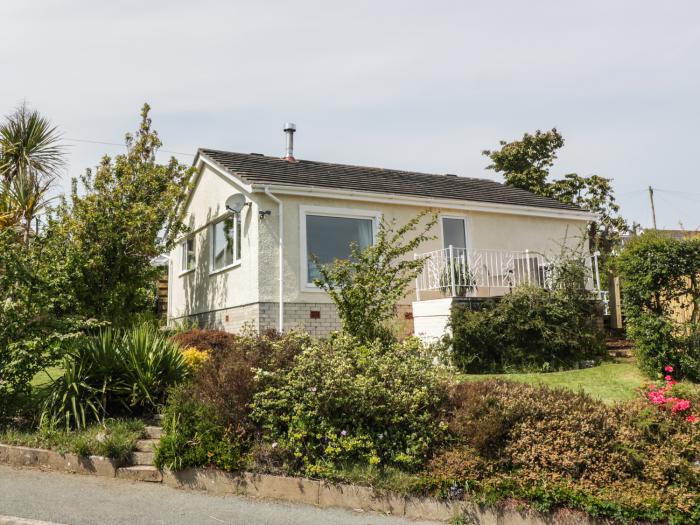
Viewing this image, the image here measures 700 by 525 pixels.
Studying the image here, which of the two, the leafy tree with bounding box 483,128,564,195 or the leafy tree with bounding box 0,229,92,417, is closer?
the leafy tree with bounding box 0,229,92,417

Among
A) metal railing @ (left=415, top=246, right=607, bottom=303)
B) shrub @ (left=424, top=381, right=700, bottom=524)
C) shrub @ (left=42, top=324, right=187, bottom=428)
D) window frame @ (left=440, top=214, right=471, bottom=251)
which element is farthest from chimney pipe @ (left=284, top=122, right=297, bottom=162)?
shrub @ (left=424, top=381, right=700, bottom=524)

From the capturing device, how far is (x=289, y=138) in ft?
58.5

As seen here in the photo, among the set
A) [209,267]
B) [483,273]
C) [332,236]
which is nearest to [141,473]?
[332,236]

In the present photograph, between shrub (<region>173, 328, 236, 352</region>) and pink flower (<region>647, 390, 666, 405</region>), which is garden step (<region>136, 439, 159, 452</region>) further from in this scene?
pink flower (<region>647, 390, 666, 405</region>)

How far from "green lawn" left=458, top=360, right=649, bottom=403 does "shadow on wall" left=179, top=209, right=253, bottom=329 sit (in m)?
6.90

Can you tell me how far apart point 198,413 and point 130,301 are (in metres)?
8.70

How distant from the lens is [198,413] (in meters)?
6.98

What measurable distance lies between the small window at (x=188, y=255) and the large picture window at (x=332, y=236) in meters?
5.37

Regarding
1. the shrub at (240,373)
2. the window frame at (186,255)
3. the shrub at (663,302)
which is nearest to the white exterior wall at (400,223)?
the window frame at (186,255)

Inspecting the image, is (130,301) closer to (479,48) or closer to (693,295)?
(479,48)

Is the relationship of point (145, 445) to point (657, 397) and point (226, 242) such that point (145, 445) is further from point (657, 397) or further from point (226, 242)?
point (226, 242)

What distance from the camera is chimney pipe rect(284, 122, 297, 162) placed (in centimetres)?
1762

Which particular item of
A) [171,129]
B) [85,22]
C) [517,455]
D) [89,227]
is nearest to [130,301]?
[89,227]

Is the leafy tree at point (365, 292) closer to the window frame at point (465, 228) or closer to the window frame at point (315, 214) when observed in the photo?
the window frame at point (315, 214)
